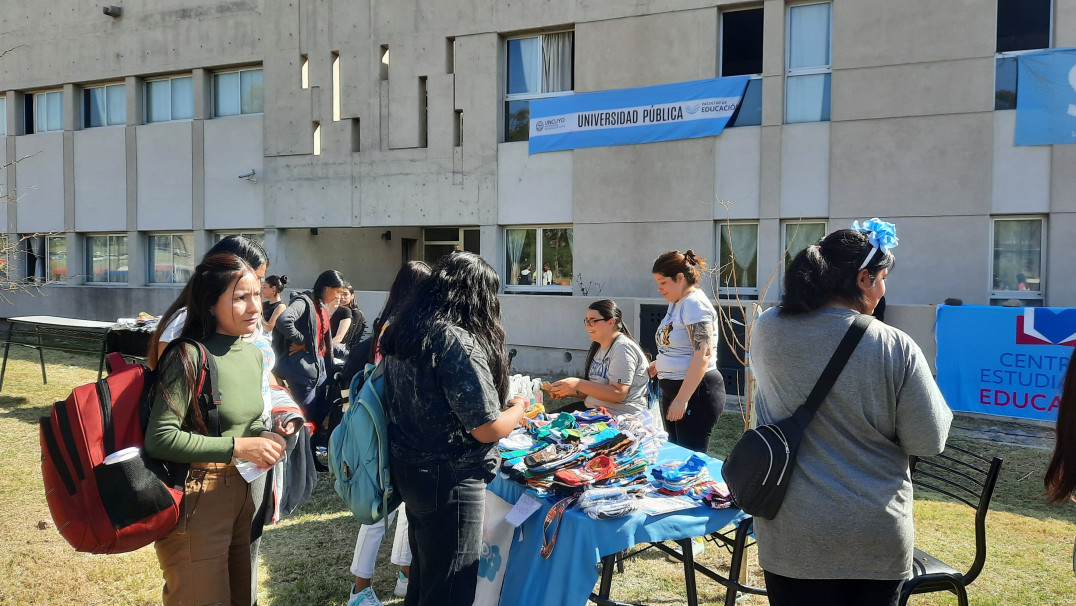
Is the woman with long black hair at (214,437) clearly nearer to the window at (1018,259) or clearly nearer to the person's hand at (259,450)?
the person's hand at (259,450)

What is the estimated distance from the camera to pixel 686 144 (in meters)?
11.0

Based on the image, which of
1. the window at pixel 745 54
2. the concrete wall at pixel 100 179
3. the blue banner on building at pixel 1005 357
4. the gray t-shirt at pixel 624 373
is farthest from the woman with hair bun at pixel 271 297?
the concrete wall at pixel 100 179

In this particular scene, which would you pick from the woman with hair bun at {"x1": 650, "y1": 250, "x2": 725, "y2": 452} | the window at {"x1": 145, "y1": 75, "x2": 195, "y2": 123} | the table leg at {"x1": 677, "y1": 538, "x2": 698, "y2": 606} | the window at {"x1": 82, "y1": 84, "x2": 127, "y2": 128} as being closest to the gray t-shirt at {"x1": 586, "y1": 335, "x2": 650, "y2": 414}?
the woman with hair bun at {"x1": 650, "y1": 250, "x2": 725, "y2": 452}

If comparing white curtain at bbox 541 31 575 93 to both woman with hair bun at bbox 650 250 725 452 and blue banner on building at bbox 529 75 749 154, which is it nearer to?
blue banner on building at bbox 529 75 749 154

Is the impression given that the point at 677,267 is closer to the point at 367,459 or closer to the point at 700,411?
the point at 700,411

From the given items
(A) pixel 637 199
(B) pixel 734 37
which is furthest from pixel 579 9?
(A) pixel 637 199

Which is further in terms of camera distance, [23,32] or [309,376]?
[23,32]

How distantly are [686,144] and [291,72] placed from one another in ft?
26.4

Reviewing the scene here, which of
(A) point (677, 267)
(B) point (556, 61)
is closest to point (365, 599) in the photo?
(A) point (677, 267)

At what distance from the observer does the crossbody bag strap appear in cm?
212

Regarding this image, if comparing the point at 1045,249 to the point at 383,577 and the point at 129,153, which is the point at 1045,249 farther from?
the point at 129,153

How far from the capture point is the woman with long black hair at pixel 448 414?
260 cm

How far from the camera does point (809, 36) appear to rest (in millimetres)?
10383

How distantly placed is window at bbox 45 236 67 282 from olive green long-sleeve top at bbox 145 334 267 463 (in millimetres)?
17719
